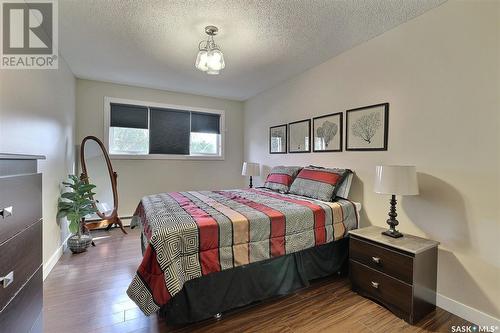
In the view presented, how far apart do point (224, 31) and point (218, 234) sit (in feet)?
6.34

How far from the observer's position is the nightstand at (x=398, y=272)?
1748 mm

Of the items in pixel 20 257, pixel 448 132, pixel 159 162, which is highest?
pixel 448 132

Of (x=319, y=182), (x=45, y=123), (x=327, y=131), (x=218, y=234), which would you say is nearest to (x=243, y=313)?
(x=218, y=234)

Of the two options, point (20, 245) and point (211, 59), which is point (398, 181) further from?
point (20, 245)

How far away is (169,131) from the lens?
4.46 meters

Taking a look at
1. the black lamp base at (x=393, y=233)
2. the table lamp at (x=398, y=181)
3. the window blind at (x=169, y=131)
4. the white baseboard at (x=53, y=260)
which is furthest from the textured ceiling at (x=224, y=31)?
the white baseboard at (x=53, y=260)

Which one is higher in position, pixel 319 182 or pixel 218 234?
pixel 319 182

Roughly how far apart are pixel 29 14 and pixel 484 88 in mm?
3728

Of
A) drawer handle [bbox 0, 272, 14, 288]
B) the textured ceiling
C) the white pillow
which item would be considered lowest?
drawer handle [bbox 0, 272, 14, 288]

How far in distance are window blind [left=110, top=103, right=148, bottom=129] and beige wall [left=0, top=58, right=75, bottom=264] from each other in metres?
0.59

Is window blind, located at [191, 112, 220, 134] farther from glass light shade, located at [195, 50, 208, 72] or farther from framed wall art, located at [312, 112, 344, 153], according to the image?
glass light shade, located at [195, 50, 208, 72]

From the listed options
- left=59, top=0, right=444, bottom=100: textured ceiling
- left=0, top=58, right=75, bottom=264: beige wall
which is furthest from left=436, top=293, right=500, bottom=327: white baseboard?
left=0, top=58, right=75, bottom=264: beige wall

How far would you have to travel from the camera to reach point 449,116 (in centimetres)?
192

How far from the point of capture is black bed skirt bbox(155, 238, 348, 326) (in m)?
1.66
